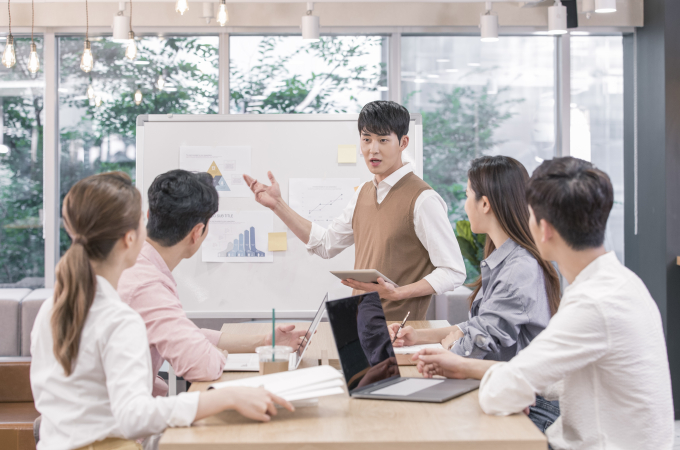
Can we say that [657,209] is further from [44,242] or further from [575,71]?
[44,242]

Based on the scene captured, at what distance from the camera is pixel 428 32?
4102 millimetres

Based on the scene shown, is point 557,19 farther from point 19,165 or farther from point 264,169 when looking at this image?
point 19,165

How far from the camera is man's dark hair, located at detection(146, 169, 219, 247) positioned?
1.60 m

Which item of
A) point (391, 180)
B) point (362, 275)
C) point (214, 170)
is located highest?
point (214, 170)

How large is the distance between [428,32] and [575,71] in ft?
3.54

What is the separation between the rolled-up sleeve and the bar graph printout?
1790 mm

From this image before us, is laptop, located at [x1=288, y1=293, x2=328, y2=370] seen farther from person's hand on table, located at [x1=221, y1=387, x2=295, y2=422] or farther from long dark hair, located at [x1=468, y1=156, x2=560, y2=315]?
long dark hair, located at [x1=468, y1=156, x2=560, y2=315]

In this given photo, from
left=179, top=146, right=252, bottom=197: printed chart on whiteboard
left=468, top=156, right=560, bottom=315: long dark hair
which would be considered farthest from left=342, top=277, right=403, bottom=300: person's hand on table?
left=179, top=146, right=252, bottom=197: printed chart on whiteboard

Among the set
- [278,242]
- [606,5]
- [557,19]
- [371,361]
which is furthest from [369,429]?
[557,19]

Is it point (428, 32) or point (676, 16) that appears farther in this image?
point (428, 32)

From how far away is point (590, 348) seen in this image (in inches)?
45.6

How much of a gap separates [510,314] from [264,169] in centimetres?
198

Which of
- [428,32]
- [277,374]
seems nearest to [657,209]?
[428,32]

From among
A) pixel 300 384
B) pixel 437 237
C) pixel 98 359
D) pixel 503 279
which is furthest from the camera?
pixel 437 237
